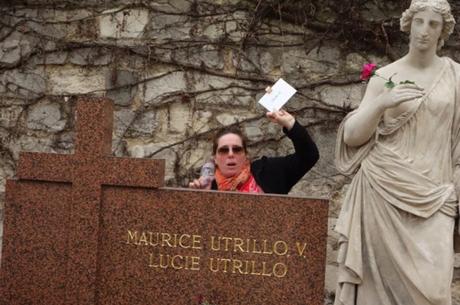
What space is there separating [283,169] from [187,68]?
5.60 feet

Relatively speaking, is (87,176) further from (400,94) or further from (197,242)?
(400,94)

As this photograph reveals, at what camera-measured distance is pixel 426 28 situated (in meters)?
Result: 3.31

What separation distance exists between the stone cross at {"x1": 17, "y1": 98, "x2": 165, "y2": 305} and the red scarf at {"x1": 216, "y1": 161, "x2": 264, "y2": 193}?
1.19 ft

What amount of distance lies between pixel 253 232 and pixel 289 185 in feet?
1.64

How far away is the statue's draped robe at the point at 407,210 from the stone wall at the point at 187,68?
1945mm

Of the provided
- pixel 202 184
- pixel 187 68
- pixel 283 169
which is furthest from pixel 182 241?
pixel 187 68

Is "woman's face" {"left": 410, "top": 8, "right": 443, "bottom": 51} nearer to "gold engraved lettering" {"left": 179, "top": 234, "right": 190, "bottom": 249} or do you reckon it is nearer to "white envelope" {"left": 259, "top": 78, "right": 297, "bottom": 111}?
"white envelope" {"left": 259, "top": 78, "right": 297, "bottom": 111}

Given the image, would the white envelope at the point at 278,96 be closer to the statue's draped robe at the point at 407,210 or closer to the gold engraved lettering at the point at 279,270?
the statue's draped robe at the point at 407,210

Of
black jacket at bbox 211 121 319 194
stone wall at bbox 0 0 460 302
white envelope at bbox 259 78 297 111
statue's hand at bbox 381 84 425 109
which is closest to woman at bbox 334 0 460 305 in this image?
statue's hand at bbox 381 84 425 109

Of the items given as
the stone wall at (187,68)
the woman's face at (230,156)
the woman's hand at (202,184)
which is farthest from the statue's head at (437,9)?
the stone wall at (187,68)

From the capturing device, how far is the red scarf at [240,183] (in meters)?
4.14

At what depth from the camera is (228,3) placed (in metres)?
5.67

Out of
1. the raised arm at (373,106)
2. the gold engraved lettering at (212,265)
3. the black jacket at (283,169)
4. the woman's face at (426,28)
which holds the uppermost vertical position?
the woman's face at (426,28)

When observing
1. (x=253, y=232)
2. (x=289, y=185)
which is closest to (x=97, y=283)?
(x=253, y=232)
